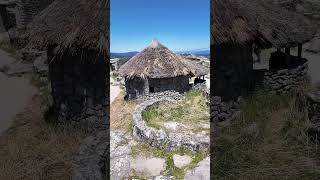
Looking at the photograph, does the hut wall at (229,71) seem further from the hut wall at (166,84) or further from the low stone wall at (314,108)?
the hut wall at (166,84)

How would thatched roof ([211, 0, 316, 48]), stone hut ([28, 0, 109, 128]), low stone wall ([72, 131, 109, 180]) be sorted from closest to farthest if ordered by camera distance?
low stone wall ([72, 131, 109, 180]) < stone hut ([28, 0, 109, 128]) < thatched roof ([211, 0, 316, 48])

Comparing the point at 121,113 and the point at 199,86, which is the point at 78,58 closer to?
the point at 121,113

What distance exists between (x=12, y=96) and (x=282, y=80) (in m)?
8.13

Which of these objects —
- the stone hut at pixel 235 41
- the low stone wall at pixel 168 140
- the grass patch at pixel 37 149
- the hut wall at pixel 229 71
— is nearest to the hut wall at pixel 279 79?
the stone hut at pixel 235 41

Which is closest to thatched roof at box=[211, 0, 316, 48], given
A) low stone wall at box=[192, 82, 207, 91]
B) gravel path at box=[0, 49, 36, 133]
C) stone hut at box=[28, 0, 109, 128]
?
stone hut at box=[28, 0, 109, 128]

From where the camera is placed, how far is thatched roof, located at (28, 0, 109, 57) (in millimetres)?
6367

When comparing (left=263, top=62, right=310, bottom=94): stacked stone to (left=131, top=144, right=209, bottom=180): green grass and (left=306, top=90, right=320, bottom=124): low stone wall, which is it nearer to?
(left=306, top=90, right=320, bottom=124): low stone wall

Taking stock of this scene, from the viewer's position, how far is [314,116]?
5754mm

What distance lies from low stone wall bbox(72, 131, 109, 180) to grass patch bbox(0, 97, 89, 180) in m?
0.15

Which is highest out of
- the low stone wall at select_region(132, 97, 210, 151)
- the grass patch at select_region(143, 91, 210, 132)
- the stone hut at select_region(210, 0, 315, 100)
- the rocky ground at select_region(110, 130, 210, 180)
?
the stone hut at select_region(210, 0, 315, 100)

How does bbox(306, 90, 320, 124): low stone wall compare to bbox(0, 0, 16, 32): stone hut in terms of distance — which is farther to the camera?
bbox(0, 0, 16, 32): stone hut

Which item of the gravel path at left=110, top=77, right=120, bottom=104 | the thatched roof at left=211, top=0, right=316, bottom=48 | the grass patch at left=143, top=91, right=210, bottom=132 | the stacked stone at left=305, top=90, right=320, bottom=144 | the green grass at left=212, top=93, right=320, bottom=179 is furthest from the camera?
the gravel path at left=110, top=77, right=120, bottom=104

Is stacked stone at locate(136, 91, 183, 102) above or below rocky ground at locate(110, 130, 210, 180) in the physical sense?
above

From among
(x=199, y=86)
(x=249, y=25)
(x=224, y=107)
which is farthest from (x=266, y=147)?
(x=199, y=86)
